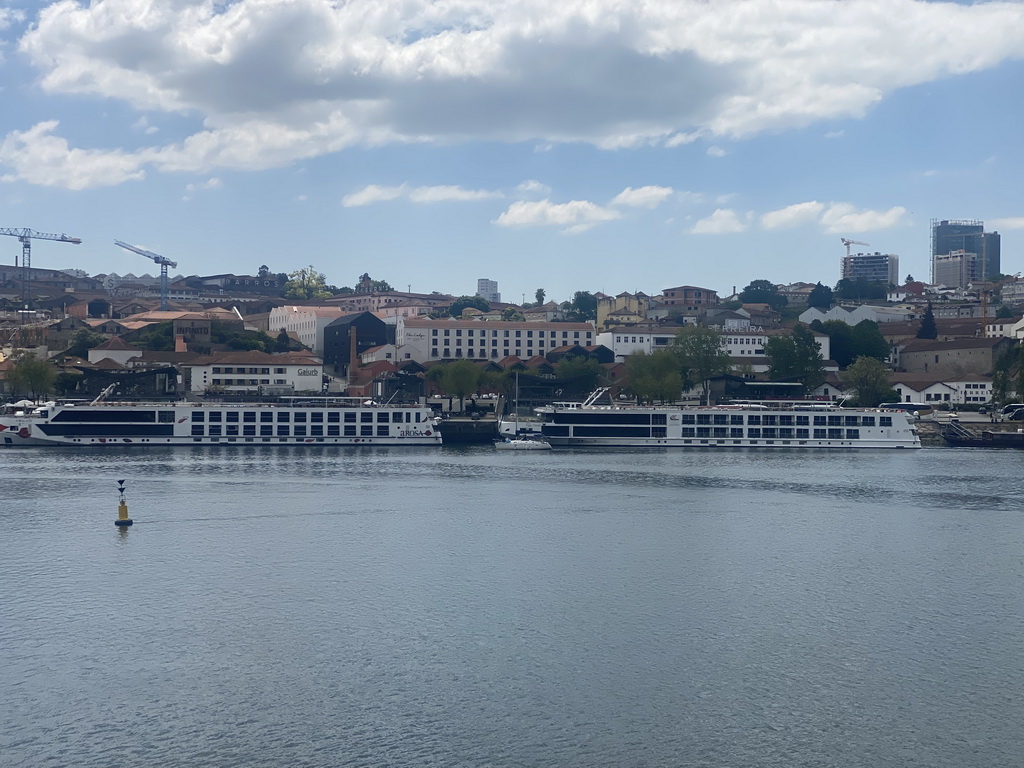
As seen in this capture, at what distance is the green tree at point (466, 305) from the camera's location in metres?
89.7

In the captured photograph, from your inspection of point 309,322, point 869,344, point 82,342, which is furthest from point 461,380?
point 869,344

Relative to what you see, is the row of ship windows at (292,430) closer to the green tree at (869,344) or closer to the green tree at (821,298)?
the green tree at (869,344)

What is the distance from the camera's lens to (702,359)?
189 feet

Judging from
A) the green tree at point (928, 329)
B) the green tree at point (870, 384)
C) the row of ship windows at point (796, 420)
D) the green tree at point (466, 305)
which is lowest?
the row of ship windows at point (796, 420)

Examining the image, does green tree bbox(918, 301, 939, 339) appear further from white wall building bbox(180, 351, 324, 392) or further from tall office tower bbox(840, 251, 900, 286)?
tall office tower bbox(840, 251, 900, 286)

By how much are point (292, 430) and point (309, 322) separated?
3142 cm

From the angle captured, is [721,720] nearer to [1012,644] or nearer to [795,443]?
[1012,644]

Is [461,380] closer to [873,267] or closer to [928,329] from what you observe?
[928,329]

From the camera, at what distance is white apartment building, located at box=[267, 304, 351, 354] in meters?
72.0

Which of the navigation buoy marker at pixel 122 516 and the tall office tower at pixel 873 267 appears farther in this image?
the tall office tower at pixel 873 267

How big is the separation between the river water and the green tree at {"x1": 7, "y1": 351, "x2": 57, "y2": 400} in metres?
25.4

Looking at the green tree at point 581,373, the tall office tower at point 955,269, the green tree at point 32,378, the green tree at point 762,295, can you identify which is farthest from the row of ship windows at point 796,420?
the tall office tower at point 955,269

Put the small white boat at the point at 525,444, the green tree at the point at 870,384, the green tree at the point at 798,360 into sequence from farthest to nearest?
the green tree at the point at 798,360, the green tree at the point at 870,384, the small white boat at the point at 525,444

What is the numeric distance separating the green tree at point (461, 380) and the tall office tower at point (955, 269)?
10427cm
